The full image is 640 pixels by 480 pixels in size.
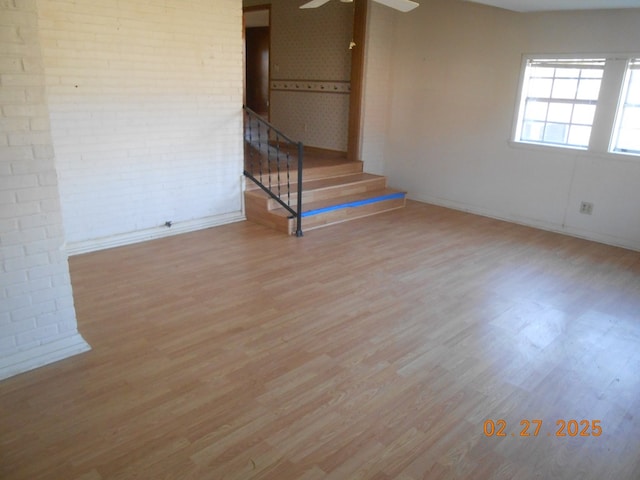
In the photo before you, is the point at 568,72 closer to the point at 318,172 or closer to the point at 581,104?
the point at 581,104

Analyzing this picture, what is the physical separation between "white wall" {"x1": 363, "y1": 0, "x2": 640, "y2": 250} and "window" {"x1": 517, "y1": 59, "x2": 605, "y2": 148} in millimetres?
142

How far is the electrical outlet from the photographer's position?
5.38m

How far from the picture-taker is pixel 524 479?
6.84 feet

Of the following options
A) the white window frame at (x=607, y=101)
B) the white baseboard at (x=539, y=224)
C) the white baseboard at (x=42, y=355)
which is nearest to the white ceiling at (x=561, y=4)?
the white window frame at (x=607, y=101)

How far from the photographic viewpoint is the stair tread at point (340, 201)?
5.43 meters

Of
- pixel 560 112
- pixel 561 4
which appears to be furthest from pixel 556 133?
pixel 561 4

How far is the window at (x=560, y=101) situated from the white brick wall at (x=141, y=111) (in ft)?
11.0

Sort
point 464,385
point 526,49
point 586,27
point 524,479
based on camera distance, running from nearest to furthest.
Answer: point 524,479 < point 464,385 < point 586,27 < point 526,49

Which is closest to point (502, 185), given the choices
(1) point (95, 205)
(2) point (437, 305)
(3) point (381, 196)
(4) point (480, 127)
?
(4) point (480, 127)

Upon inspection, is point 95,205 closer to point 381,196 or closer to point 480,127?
point 381,196

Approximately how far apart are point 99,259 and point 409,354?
291 centimetres

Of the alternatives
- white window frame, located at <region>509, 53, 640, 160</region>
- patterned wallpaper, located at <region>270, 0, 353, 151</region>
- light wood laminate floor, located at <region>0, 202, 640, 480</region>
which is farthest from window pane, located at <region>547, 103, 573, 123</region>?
patterned wallpaper, located at <region>270, 0, 353, 151</region>

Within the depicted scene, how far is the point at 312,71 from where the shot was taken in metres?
7.40

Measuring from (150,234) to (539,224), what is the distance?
4.43 metres
